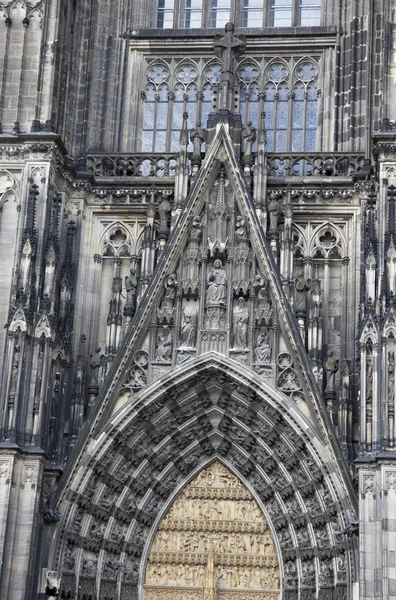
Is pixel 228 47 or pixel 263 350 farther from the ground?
pixel 228 47

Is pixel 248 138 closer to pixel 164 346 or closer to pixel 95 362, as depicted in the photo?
pixel 164 346

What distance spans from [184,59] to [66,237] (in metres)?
4.49

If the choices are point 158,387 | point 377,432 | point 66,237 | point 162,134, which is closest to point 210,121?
point 162,134

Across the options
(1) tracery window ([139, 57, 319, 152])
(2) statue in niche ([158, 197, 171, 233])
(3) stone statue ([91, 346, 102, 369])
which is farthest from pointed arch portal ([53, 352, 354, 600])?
(1) tracery window ([139, 57, 319, 152])

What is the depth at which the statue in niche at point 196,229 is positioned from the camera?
23.3 meters

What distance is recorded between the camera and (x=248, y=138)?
23.8 m

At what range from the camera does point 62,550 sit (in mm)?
21750

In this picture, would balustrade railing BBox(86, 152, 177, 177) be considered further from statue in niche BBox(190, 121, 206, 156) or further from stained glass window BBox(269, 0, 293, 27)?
stained glass window BBox(269, 0, 293, 27)

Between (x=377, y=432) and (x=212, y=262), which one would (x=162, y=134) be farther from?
(x=377, y=432)

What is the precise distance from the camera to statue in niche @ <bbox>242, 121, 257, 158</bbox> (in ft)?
77.8

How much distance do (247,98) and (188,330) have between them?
4.99m

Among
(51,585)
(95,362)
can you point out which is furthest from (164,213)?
(51,585)

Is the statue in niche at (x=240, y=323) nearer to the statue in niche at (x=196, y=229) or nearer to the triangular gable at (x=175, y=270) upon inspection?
the triangular gable at (x=175, y=270)

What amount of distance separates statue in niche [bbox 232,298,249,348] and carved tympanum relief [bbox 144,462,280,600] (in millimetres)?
2480
